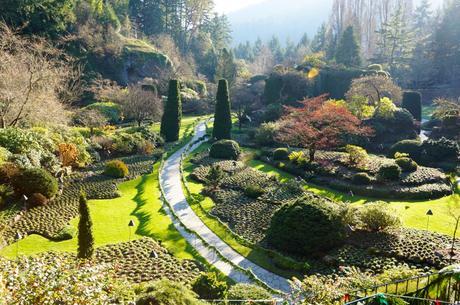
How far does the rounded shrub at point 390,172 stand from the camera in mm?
24031

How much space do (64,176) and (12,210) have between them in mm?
6031

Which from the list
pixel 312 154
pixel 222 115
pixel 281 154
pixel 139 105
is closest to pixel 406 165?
pixel 312 154

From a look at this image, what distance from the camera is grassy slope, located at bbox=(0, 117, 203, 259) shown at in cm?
1575

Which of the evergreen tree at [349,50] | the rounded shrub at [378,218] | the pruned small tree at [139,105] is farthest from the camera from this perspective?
the evergreen tree at [349,50]

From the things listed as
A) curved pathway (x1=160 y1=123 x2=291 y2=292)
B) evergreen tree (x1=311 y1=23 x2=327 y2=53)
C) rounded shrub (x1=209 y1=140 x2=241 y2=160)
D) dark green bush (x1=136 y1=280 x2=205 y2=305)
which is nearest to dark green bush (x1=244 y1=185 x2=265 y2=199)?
curved pathway (x1=160 y1=123 x2=291 y2=292)

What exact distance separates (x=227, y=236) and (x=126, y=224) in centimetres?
502

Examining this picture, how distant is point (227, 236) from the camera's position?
690 inches

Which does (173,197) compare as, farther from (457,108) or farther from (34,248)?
(457,108)

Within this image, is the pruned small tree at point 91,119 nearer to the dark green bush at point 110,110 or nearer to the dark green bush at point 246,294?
the dark green bush at point 110,110

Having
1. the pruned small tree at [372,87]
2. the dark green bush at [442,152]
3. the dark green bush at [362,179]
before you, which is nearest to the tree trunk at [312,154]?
the dark green bush at [362,179]

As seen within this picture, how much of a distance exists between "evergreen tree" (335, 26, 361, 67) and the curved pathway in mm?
44117

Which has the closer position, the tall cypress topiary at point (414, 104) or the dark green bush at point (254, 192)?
the dark green bush at point (254, 192)

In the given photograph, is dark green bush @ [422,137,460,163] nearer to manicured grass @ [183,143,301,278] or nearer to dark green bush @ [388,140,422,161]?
dark green bush @ [388,140,422,161]

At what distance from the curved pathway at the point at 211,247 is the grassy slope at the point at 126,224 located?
1.85 ft
